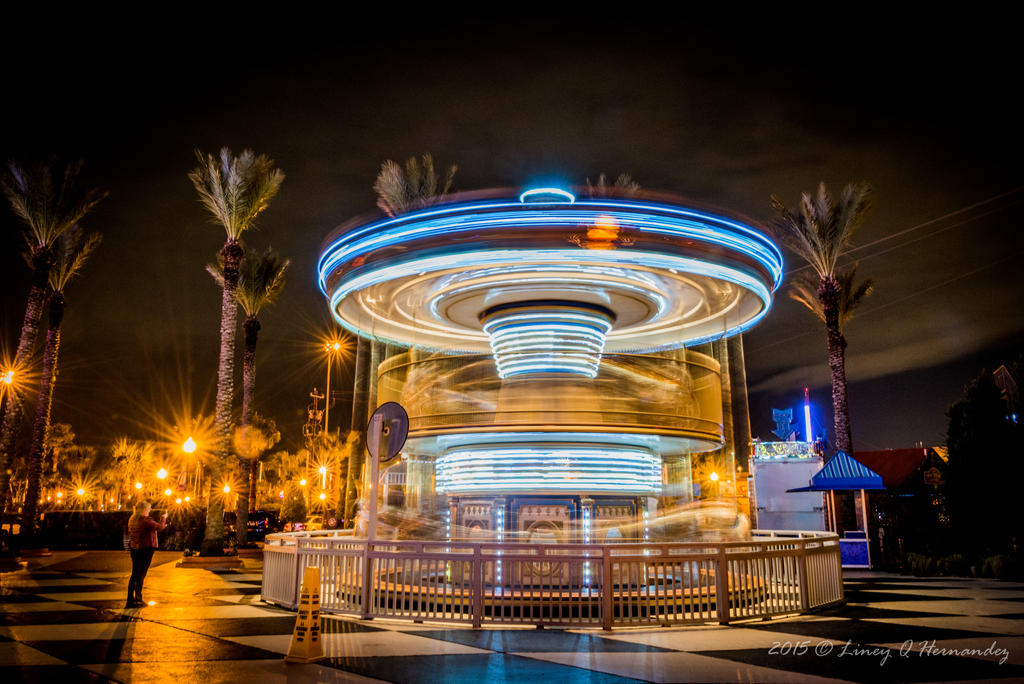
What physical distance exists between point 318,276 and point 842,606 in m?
10.7

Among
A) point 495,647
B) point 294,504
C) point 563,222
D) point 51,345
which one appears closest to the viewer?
point 495,647

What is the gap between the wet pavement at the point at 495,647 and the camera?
6.49 meters

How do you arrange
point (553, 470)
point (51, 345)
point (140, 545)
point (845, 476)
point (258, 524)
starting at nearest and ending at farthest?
point (140, 545), point (553, 470), point (845, 476), point (51, 345), point (258, 524)

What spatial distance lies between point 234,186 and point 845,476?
21075 mm

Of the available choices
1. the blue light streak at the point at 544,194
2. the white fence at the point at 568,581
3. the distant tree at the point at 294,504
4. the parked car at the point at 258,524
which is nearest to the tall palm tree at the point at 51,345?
the parked car at the point at 258,524

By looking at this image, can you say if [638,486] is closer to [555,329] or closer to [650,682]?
[555,329]

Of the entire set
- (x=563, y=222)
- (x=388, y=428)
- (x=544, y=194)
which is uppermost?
(x=544, y=194)

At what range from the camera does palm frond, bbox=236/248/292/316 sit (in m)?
29.6

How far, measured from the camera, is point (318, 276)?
14.3 metres

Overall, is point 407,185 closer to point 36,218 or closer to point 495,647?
point 36,218

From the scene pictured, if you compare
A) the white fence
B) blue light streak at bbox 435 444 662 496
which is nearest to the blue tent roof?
blue light streak at bbox 435 444 662 496

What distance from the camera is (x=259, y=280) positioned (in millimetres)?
29969

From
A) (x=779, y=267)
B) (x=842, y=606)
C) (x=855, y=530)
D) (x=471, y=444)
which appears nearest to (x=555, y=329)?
(x=471, y=444)

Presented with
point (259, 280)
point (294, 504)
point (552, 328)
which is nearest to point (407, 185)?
point (259, 280)
